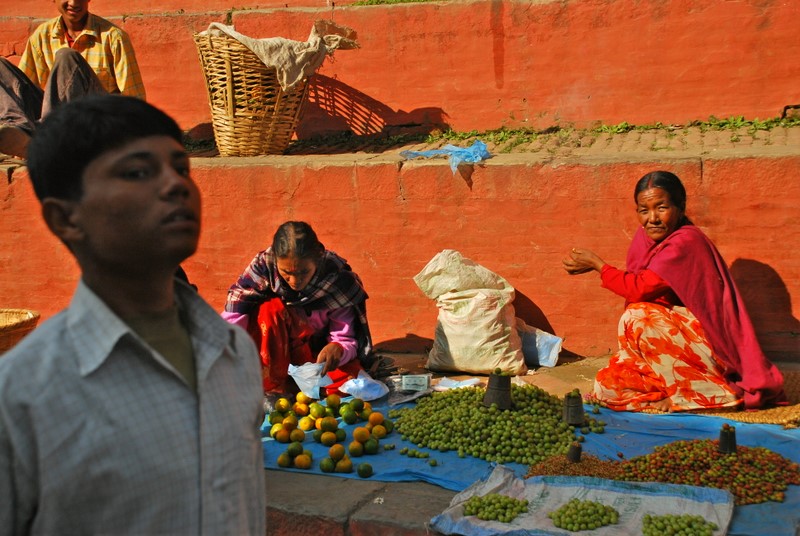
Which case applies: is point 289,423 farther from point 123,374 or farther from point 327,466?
point 123,374

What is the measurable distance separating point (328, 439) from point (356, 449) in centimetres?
25

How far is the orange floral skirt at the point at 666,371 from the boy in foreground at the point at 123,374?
382 centimetres

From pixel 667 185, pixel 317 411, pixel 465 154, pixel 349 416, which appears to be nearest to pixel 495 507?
pixel 349 416

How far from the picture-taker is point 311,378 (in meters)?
5.36

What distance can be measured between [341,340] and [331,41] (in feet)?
8.14

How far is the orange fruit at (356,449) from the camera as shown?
4.42 m

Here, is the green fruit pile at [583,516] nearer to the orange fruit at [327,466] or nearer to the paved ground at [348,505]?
the paved ground at [348,505]

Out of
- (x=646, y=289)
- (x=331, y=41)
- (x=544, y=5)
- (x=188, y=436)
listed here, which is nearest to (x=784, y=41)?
(x=544, y=5)

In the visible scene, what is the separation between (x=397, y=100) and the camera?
24.1 ft

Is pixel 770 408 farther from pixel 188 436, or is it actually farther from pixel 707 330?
pixel 188 436

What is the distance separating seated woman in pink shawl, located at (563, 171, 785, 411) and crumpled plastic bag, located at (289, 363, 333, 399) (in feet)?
5.48

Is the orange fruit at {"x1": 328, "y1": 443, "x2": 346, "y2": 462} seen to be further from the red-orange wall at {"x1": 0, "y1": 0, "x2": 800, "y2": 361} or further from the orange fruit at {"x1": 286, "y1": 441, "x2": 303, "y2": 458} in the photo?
the red-orange wall at {"x1": 0, "y1": 0, "x2": 800, "y2": 361}

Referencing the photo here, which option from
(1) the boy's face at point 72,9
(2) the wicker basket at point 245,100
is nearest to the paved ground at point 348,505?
(2) the wicker basket at point 245,100

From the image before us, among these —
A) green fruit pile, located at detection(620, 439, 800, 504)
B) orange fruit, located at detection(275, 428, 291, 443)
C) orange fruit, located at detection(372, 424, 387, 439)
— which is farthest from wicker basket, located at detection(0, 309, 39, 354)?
green fruit pile, located at detection(620, 439, 800, 504)
